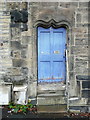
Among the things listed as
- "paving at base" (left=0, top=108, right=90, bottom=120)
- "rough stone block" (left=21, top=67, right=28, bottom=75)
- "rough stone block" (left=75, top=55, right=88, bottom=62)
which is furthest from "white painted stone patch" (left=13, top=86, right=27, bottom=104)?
"rough stone block" (left=75, top=55, right=88, bottom=62)

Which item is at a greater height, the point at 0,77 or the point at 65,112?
the point at 0,77

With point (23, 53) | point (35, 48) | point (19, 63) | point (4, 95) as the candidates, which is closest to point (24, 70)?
point (19, 63)

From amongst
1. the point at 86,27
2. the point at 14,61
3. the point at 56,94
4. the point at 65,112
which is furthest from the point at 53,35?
the point at 65,112

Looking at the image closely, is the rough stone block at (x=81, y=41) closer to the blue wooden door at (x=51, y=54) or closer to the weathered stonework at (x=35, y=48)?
the weathered stonework at (x=35, y=48)

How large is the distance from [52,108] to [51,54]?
1529 millimetres

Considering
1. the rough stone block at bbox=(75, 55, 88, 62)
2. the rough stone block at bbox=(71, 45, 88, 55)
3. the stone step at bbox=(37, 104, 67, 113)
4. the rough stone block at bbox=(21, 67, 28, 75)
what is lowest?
the stone step at bbox=(37, 104, 67, 113)

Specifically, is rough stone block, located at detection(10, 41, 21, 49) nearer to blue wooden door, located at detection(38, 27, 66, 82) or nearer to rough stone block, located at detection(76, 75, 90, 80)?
blue wooden door, located at detection(38, 27, 66, 82)

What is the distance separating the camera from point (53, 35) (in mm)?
5746

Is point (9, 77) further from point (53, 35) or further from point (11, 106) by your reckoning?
point (53, 35)

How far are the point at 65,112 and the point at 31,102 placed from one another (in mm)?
990

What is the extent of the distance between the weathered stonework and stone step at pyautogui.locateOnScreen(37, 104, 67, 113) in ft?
0.32

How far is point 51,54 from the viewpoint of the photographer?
5.76 meters

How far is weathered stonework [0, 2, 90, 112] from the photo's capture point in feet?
18.2

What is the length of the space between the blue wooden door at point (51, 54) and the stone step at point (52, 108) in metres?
0.76
